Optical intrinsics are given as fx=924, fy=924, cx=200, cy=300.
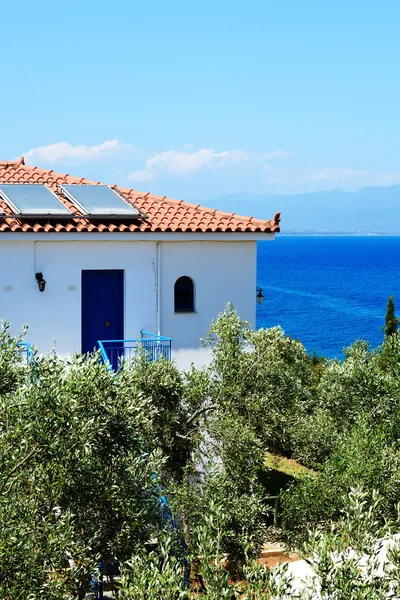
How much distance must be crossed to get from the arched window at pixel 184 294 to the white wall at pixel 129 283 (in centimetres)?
18

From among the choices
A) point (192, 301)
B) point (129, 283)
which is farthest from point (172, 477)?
point (192, 301)

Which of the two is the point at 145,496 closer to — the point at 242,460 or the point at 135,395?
the point at 135,395

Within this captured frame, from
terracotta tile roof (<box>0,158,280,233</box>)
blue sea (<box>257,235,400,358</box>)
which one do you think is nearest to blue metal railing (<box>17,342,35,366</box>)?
terracotta tile roof (<box>0,158,280,233</box>)

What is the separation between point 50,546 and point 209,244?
13.1 metres

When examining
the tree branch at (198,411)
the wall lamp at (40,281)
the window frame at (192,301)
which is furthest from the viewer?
the window frame at (192,301)

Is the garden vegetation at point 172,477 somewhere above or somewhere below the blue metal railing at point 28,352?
below

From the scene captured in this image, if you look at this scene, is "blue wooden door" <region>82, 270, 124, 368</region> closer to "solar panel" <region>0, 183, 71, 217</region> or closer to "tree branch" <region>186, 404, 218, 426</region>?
"solar panel" <region>0, 183, 71, 217</region>

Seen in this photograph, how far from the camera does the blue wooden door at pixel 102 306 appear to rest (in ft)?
68.8

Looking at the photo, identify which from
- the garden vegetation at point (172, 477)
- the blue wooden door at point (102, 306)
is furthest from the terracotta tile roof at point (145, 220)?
the garden vegetation at point (172, 477)

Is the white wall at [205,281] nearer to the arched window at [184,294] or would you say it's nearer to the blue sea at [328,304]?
the arched window at [184,294]

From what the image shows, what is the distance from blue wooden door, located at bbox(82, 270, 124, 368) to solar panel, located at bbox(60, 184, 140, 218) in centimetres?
136

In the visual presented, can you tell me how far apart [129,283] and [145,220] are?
154 cm

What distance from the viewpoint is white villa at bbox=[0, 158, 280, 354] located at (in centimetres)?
1992

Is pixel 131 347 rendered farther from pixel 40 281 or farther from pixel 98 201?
pixel 98 201
